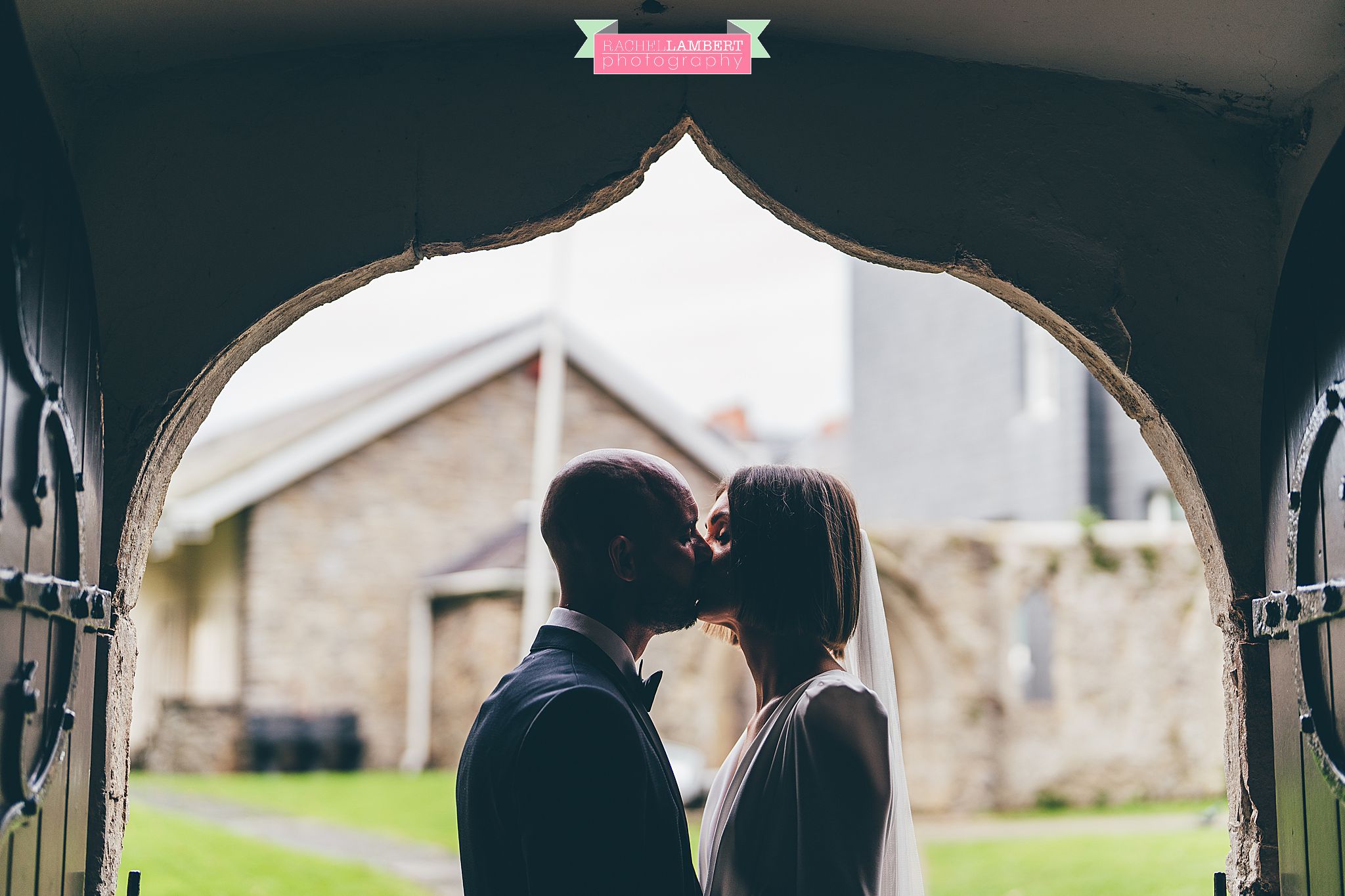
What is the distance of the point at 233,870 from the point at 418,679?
7287 millimetres

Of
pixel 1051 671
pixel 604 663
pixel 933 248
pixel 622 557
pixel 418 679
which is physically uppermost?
pixel 933 248

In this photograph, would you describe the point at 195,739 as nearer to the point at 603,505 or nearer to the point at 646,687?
the point at 646,687

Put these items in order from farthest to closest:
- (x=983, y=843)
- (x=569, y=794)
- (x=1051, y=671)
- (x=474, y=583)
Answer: (x=474, y=583) < (x=1051, y=671) < (x=983, y=843) < (x=569, y=794)

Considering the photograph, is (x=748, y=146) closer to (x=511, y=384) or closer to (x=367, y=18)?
(x=367, y=18)

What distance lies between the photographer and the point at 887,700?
8.64ft

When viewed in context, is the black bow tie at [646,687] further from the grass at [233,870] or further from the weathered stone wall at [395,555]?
the weathered stone wall at [395,555]

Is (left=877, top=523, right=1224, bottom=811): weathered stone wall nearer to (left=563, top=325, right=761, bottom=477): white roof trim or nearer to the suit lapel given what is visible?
(left=563, top=325, right=761, bottom=477): white roof trim

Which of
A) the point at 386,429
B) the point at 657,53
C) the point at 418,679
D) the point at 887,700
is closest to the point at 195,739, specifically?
the point at 418,679

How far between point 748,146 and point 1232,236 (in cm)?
111

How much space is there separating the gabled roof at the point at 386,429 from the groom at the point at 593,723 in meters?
13.0

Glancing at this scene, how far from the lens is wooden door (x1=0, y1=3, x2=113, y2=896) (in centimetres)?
183

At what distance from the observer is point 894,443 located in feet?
63.5

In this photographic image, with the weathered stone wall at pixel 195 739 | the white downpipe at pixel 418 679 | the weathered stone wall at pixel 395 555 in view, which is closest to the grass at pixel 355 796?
the weathered stone wall at pixel 195 739

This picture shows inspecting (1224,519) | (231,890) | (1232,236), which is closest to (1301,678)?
(1224,519)
